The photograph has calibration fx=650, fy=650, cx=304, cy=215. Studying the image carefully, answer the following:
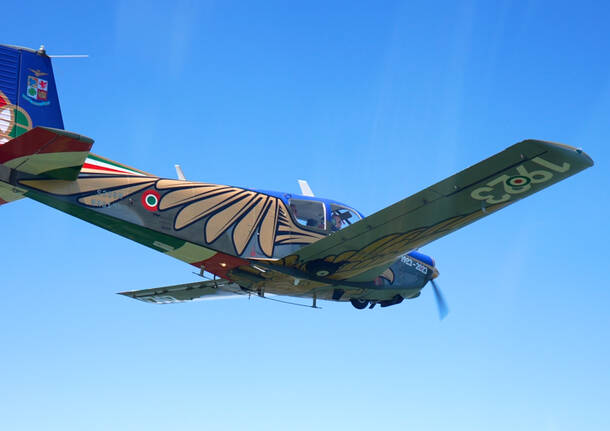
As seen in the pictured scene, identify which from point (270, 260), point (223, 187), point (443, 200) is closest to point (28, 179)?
point (223, 187)

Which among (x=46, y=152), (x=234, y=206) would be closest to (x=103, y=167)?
(x=46, y=152)

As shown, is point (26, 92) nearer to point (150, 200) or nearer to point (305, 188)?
point (150, 200)

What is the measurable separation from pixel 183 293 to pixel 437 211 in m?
8.25

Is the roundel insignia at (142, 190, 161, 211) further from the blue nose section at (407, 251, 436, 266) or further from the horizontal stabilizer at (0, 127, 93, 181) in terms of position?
the blue nose section at (407, 251, 436, 266)

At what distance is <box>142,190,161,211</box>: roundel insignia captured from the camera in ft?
39.2

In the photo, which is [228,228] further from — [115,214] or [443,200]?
[443,200]

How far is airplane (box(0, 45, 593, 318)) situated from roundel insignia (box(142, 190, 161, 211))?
2cm

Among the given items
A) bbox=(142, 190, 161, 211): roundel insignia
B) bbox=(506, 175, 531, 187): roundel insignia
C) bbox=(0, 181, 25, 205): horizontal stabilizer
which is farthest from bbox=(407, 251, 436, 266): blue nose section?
bbox=(0, 181, 25, 205): horizontal stabilizer

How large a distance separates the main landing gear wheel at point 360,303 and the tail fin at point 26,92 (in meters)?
7.34

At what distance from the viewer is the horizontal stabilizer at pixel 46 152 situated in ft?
34.6

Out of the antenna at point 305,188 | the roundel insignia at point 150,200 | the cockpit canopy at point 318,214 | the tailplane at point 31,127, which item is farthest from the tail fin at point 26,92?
the antenna at point 305,188

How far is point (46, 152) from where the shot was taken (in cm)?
1081

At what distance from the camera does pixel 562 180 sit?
33.7 feet

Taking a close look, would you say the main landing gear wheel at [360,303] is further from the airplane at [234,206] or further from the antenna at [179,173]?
the antenna at [179,173]
